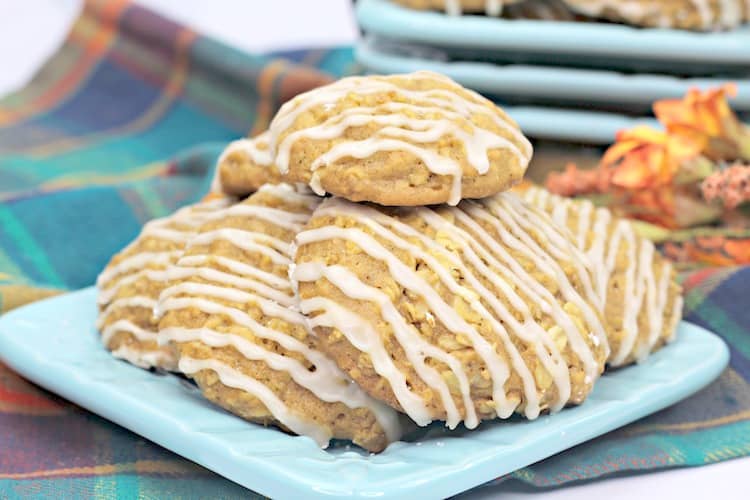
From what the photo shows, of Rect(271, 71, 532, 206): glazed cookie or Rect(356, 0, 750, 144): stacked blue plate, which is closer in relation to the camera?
Rect(271, 71, 532, 206): glazed cookie

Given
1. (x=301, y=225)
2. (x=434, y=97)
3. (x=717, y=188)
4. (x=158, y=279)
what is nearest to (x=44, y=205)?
(x=158, y=279)

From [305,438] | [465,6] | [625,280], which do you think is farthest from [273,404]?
[465,6]

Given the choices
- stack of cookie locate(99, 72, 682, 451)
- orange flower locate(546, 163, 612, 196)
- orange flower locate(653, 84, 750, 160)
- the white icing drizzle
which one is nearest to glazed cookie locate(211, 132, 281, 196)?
stack of cookie locate(99, 72, 682, 451)

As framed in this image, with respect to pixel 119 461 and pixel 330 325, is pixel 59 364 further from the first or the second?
pixel 330 325

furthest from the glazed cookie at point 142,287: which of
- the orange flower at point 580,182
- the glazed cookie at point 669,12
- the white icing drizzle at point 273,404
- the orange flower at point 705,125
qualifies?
the glazed cookie at point 669,12

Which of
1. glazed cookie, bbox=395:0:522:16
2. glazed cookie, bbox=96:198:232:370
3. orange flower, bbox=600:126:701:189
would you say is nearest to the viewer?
glazed cookie, bbox=96:198:232:370

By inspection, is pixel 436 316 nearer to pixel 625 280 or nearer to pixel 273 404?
pixel 273 404

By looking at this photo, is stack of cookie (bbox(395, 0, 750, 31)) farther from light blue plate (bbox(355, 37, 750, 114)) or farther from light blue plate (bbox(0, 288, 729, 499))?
light blue plate (bbox(0, 288, 729, 499))
